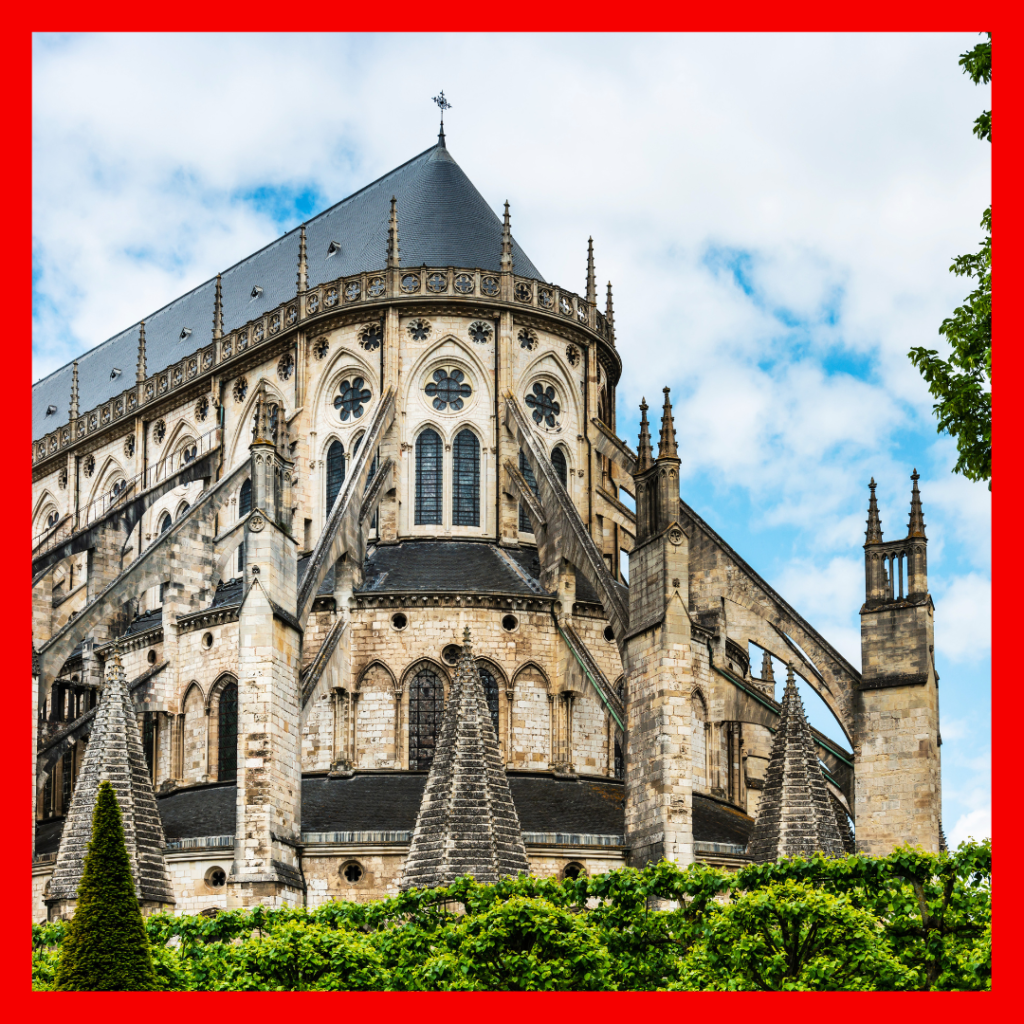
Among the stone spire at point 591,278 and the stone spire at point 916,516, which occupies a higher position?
the stone spire at point 591,278

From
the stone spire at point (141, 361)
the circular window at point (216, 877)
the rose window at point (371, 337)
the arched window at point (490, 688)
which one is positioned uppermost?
the stone spire at point (141, 361)

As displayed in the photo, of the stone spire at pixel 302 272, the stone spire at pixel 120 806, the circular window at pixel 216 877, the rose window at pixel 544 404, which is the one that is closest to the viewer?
the stone spire at pixel 120 806

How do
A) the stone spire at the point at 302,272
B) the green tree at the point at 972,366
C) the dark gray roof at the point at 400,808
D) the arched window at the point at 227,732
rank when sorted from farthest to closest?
the stone spire at the point at 302,272 → the arched window at the point at 227,732 → the dark gray roof at the point at 400,808 → the green tree at the point at 972,366

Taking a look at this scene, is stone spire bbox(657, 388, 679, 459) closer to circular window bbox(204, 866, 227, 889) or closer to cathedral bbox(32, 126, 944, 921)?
cathedral bbox(32, 126, 944, 921)

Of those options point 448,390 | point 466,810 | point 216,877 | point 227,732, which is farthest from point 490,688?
point 466,810

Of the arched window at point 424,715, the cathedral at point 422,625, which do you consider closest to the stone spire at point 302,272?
the cathedral at point 422,625

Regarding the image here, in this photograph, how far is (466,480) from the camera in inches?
1967

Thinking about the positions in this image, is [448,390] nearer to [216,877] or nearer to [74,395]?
[216,877]

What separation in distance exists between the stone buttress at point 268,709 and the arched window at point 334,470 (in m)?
8.76

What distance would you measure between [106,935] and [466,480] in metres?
25.1

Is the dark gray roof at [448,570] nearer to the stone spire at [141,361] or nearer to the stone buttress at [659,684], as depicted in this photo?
the stone buttress at [659,684]

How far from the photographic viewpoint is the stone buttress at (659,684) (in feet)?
123

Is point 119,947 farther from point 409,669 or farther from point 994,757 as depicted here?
point 409,669

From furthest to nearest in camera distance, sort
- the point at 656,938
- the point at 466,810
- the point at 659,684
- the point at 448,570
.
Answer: the point at 448,570 → the point at 659,684 → the point at 466,810 → the point at 656,938
